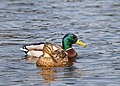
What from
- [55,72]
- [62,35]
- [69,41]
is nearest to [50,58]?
[55,72]

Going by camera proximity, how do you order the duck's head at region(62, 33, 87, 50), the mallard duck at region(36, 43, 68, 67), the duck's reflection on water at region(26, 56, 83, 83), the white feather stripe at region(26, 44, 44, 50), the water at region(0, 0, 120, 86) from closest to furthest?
Answer: 1. the water at region(0, 0, 120, 86)
2. the duck's reflection on water at region(26, 56, 83, 83)
3. the mallard duck at region(36, 43, 68, 67)
4. the white feather stripe at region(26, 44, 44, 50)
5. the duck's head at region(62, 33, 87, 50)

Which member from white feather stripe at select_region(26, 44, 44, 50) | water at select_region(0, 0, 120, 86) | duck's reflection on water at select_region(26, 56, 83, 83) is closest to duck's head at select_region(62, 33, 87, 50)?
→ water at select_region(0, 0, 120, 86)

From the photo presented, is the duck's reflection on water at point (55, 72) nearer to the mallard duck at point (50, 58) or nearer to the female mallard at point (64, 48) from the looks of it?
the mallard duck at point (50, 58)

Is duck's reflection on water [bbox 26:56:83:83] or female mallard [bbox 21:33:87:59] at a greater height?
female mallard [bbox 21:33:87:59]

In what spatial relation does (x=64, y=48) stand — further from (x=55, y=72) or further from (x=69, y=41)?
(x=55, y=72)

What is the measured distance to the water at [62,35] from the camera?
15.2m

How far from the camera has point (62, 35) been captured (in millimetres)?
22406

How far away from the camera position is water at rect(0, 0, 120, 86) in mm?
15219

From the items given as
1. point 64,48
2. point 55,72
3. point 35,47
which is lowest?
point 55,72

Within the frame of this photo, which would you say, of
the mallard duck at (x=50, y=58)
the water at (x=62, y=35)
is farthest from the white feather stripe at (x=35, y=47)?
the mallard duck at (x=50, y=58)

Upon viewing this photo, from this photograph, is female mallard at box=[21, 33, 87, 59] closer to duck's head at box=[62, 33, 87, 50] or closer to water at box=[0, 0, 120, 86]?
duck's head at box=[62, 33, 87, 50]

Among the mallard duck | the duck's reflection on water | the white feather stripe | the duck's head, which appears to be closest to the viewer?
the duck's reflection on water

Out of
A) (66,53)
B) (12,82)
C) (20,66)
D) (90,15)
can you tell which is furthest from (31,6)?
(12,82)

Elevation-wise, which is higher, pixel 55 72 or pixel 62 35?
pixel 62 35
